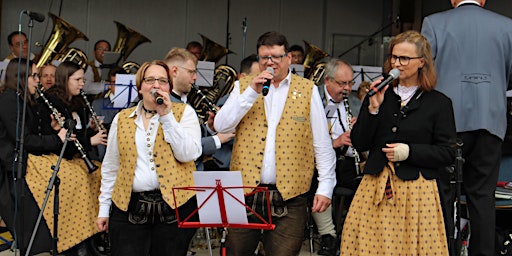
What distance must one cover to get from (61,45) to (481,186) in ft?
19.2

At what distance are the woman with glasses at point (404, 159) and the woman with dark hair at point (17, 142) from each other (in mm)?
3072

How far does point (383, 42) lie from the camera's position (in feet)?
35.7

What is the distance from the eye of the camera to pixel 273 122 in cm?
409

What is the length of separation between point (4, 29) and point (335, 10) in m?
5.27

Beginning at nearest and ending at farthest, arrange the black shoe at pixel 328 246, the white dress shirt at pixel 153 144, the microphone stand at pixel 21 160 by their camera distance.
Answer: the white dress shirt at pixel 153 144, the microphone stand at pixel 21 160, the black shoe at pixel 328 246

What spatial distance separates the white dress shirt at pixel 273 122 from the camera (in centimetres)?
400

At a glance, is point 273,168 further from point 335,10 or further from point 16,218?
point 335,10

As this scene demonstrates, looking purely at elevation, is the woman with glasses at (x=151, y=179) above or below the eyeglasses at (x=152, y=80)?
below

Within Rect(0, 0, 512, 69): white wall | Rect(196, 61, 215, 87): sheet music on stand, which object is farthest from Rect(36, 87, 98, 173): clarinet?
Rect(0, 0, 512, 69): white wall

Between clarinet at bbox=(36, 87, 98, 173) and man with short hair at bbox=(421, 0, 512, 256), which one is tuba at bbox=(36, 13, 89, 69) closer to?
clarinet at bbox=(36, 87, 98, 173)

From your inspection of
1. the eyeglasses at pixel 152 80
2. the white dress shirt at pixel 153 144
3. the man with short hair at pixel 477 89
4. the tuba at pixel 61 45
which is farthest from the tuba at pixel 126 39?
the man with short hair at pixel 477 89

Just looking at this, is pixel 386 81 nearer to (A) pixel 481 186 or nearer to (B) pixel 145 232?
(A) pixel 481 186

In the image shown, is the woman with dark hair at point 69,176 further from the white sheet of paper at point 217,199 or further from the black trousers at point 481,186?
the black trousers at point 481,186

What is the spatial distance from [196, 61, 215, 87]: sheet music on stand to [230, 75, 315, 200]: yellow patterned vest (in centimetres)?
387
